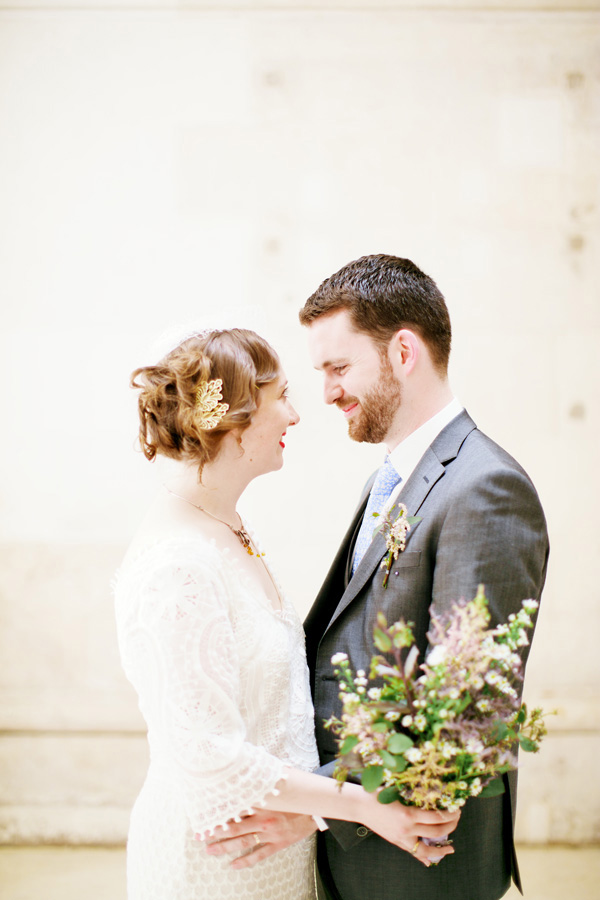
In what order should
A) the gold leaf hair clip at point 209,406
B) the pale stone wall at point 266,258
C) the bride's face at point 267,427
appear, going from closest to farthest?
1. the gold leaf hair clip at point 209,406
2. the bride's face at point 267,427
3. the pale stone wall at point 266,258

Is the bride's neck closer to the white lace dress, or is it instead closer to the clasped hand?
the white lace dress

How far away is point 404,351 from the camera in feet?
6.40

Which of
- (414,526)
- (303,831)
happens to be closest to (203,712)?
(303,831)

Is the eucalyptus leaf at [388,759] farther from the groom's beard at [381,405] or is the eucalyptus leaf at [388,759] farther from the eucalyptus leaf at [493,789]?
the groom's beard at [381,405]

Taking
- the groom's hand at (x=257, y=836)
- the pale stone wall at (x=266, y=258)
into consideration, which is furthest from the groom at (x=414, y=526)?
the pale stone wall at (x=266, y=258)

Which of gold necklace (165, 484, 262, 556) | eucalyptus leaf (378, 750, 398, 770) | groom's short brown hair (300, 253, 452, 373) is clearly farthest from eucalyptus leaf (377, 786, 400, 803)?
groom's short brown hair (300, 253, 452, 373)

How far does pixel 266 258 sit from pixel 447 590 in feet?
7.94

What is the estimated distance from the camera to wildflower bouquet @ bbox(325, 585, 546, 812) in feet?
3.91

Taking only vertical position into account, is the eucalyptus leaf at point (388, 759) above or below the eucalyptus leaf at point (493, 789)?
above

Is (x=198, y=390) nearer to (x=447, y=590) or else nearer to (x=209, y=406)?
(x=209, y=406)

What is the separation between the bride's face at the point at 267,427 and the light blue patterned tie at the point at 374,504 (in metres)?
0.36

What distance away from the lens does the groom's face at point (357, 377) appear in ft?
6.45

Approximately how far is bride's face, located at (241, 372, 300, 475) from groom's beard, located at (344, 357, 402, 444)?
0.28 m

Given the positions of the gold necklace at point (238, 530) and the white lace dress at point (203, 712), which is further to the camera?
the gold necklace at point (238, 530)
